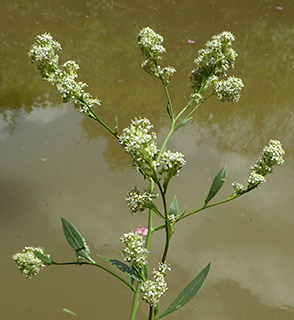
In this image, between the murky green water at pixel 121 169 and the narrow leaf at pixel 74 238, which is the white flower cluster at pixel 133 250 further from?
the murky green water at pixel 121 169

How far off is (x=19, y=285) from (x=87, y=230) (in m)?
0.41

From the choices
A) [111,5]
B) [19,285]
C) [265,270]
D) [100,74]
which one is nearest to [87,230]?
[19,285]

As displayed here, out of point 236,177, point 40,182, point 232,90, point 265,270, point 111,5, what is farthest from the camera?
point 111,5

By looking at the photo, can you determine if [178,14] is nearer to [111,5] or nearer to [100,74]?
[111,5]

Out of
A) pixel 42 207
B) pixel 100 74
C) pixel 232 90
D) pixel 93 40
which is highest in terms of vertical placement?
pixel 93 40

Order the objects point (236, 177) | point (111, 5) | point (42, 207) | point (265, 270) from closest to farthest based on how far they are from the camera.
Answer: point (265, 270)
point (42, 207)
point (236, 177)
point (111, 5)

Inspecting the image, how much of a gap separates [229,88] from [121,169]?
66.0 inches

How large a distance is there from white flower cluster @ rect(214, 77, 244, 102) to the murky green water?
3.81ft

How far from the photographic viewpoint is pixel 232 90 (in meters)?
1.08

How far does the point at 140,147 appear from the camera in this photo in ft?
2.77

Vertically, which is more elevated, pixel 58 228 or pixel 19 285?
pixel 58 228

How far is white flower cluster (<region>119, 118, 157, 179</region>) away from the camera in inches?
33.1

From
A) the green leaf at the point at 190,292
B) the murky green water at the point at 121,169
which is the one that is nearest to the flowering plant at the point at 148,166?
the green leaf at the point at 190,292

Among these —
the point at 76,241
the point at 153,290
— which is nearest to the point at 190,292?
the point at 153,290
